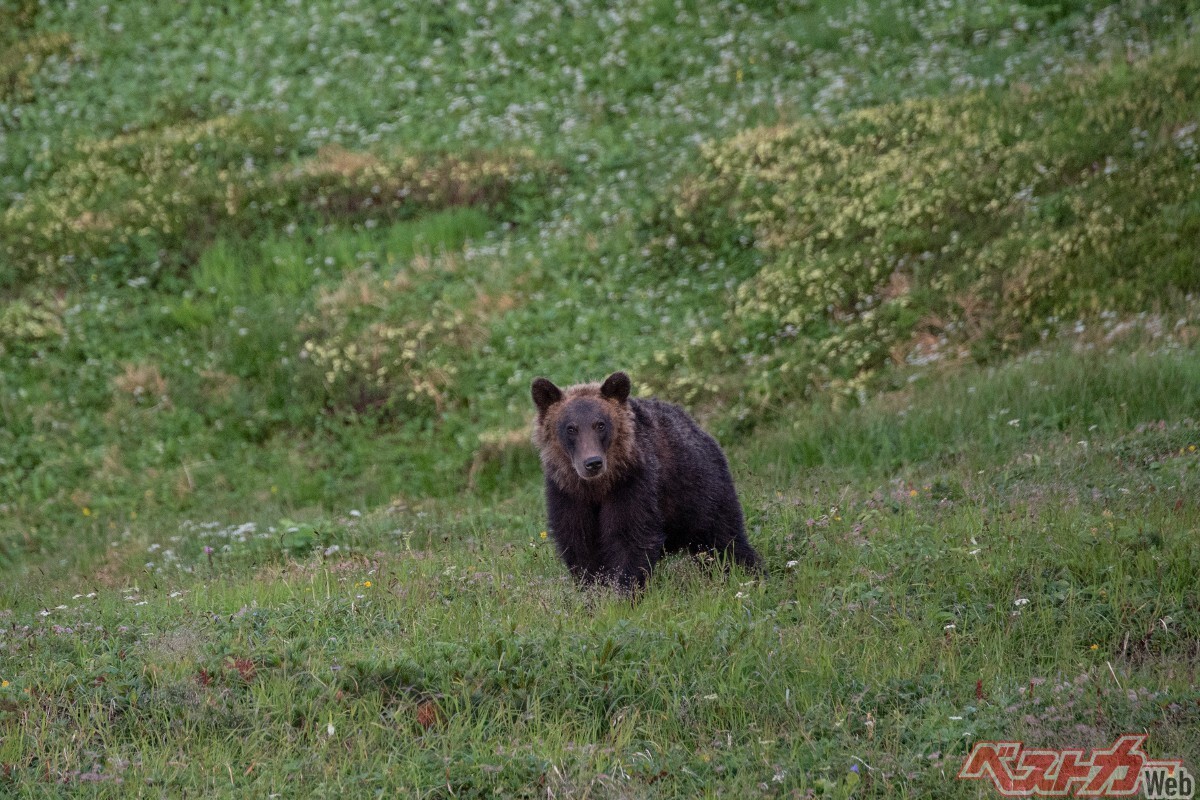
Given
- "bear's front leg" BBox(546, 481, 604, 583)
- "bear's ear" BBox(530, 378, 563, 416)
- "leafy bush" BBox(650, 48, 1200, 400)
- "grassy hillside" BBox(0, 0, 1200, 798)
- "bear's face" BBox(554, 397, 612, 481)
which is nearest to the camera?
"grassy hillside" BBox(0, 0, 1200, 798)

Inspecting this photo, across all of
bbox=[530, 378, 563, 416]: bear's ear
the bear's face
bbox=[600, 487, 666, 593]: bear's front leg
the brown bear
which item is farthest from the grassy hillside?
bbox=[530, 378, 563, 416]: bear's ear

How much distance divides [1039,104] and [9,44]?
22.3 metres

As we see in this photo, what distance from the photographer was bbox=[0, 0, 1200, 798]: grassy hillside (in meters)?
5.78

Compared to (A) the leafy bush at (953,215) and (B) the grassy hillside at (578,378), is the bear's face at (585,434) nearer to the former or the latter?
(B) the grassy hillside at (578,378)

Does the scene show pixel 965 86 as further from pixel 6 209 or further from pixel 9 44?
pixel 9 44

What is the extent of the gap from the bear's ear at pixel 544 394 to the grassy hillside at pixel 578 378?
1.18 m

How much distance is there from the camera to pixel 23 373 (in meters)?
17.8

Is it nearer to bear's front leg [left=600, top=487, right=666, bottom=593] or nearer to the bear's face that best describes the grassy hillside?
bear's front leg [left=600, top=487, right=666, bottom=593]

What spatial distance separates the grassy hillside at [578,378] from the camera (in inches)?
228

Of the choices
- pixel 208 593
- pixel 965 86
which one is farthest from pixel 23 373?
pixel 965 86

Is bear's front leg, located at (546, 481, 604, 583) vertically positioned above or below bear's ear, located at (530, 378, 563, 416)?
below

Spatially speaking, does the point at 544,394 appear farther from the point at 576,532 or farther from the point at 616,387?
the point at 576,532

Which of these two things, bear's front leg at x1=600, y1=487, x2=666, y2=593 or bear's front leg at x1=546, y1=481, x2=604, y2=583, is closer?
bear's front leg at x1=600, y1=487, x2=666, y2=593

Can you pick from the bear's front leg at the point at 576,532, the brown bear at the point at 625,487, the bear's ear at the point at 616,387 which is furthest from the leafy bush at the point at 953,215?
the bear's front leg at the point at 576,532
